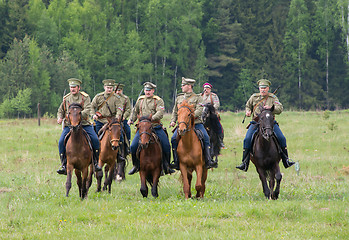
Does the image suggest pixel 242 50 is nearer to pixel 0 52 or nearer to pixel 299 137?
pixel 0 52

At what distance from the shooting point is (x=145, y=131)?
12.5m

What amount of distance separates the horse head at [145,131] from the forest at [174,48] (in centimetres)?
3756

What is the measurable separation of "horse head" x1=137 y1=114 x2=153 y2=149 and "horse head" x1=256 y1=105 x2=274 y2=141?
8.56 feet

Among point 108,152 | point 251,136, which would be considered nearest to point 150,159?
point 108,152

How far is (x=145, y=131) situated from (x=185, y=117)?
112 centimetres

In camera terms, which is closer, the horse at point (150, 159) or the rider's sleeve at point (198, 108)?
the horse at point (150, 159)

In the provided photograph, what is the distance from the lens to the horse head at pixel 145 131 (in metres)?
12.4

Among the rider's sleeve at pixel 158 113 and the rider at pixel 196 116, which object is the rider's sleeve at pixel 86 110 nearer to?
the rider's sleeve at pixel 158 113

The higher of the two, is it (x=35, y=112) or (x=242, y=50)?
(x=242, y=50)

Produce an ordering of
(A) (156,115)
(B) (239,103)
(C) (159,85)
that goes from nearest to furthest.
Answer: (A) (156,115) < (C) (159,85) < (B) (239,103)

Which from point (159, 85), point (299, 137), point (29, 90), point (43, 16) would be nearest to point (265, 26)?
point (159, 85)

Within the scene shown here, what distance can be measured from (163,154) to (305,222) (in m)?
4.54

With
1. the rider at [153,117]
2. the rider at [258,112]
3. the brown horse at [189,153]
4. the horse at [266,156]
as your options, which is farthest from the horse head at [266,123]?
the rider at [153,117]

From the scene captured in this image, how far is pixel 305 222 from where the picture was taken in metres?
9.85
